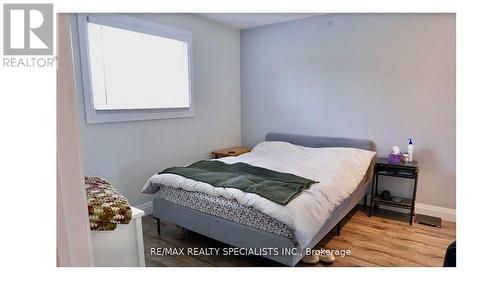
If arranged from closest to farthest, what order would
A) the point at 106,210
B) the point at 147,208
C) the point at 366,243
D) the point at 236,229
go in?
1. the point at 106,210
2. the point at 236,229
3. the point at 366,243
4. the point at 147,208

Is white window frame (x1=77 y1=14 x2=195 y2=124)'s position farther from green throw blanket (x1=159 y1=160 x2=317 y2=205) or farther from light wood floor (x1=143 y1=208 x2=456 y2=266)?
light wood floor (x1=143 y1=208 x2=456 y2=266)

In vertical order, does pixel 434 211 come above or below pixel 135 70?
below

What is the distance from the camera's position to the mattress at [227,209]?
176 centimetres

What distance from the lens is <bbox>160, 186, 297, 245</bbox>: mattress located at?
1.76 m

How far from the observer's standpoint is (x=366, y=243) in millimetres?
2328

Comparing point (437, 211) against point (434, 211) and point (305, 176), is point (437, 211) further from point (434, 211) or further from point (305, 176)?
point (305, 176)

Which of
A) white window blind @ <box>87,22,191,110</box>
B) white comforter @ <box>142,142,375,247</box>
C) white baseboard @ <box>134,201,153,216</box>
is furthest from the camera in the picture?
white baseboard @ <box>134,201,153,216</box>

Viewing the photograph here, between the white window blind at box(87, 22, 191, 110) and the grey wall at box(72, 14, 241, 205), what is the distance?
164 mm

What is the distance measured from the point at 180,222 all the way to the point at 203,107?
1719 millimetres

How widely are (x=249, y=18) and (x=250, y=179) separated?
87.5 inches

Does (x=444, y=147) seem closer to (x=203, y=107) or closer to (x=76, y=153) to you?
(x=203, y=107)

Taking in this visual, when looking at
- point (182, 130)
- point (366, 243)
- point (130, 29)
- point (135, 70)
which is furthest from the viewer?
point (182, 130)

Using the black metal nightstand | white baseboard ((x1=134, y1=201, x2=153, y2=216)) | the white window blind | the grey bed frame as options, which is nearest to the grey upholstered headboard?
the black metal nightstand

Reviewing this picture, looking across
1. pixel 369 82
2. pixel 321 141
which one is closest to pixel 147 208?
pixel 321 141
